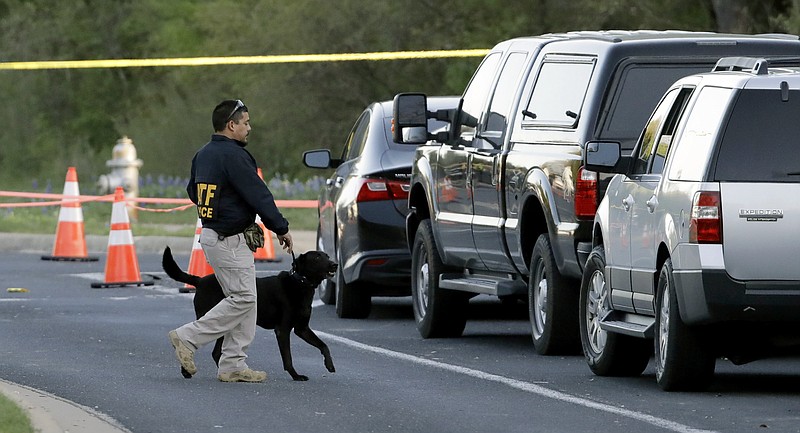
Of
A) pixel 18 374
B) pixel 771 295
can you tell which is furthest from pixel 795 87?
pixel 18 374

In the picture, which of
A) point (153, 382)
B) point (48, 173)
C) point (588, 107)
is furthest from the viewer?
point (48, 173)

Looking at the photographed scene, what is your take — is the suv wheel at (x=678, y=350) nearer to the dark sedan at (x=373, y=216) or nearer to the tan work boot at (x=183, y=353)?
the tan work boot at (x=183, y=353)

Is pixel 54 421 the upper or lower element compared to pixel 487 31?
lower

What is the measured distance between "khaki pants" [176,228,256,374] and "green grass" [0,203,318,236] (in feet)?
49.0

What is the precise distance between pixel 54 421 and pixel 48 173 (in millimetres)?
39532

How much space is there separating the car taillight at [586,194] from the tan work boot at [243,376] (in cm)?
221

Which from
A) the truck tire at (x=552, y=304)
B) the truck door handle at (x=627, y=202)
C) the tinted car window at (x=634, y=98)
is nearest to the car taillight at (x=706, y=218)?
the truck door handle at (x=627, y=202)

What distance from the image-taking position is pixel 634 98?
13070 mm

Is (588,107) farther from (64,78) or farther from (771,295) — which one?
(64,78)

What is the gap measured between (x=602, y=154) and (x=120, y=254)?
9233mm

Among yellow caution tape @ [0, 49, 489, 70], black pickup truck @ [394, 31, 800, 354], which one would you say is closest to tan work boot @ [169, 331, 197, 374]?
black pickup truck @ [394, 31, 800, 354]

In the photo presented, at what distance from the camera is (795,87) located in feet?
35.9

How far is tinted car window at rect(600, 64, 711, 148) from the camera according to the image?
42.8ft

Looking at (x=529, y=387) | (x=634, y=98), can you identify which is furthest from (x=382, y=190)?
(x=529, y=387)
